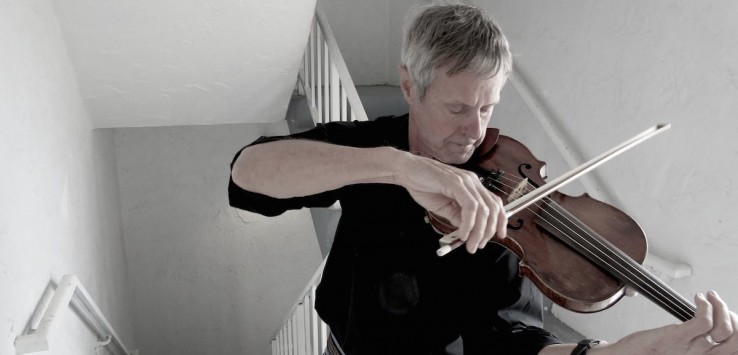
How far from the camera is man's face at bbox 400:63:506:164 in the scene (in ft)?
3.78

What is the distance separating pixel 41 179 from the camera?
189 cm

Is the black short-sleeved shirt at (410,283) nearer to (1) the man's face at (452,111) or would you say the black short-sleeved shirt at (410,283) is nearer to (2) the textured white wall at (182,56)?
(1) the man's face at (452,111)

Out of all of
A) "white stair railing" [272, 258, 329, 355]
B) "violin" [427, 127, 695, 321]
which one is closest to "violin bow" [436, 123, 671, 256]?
"violin" [427, 127, 695, 321]

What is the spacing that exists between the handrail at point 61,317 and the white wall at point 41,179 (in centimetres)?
3

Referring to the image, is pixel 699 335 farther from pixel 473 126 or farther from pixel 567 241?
pixel 473 126

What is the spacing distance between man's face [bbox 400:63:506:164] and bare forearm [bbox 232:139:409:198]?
0.62 feet

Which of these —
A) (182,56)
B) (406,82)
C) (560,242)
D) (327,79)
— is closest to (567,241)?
(560,242)

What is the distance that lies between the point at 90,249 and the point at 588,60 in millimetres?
2079

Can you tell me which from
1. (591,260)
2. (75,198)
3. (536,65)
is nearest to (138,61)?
(75,198)

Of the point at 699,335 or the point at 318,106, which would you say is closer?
the point at 699,335

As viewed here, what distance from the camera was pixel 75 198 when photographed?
7.95 ft

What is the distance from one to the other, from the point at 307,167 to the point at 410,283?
0.99 ft

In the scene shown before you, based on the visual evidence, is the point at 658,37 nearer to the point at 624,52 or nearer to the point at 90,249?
the point at 624,52

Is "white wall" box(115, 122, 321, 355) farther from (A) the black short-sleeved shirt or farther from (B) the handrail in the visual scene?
(A) the black short-sleeved shirt
